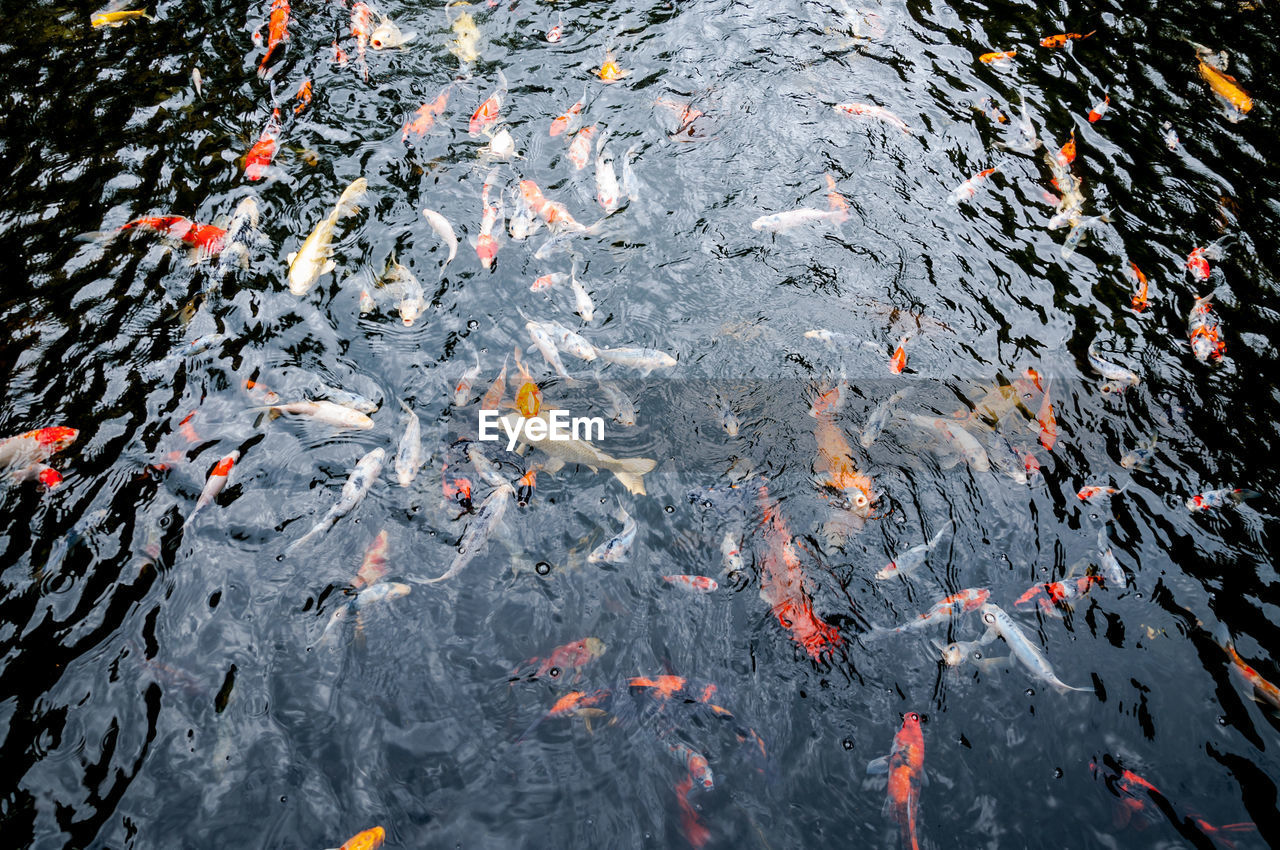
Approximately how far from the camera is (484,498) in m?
4.84

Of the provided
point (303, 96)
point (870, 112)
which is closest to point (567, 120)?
point (303, 96)

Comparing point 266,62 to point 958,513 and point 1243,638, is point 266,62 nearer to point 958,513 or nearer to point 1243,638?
point 958,513

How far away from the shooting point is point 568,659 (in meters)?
4.23

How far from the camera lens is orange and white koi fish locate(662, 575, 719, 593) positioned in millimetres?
4512

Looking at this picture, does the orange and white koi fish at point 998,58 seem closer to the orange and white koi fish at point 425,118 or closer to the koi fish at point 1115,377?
the koi fish at point 1115,377

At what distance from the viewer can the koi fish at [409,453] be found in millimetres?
4879

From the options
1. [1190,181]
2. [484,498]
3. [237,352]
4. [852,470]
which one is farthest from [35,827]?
[1190,181]

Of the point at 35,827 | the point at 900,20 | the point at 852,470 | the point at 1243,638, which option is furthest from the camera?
the point at 900,20

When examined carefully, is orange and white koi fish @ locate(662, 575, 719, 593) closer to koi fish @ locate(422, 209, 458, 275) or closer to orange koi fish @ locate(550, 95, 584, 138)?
koi fish @ locate(422, 209, 458, 275)

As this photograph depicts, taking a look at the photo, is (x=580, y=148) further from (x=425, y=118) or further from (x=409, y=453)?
(x=409, y=453)

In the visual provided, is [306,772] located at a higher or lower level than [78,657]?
lower

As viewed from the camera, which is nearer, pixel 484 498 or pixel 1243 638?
pixel 1243 638

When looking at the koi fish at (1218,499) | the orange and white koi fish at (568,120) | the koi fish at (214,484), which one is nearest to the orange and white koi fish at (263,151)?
the orange and white koi fish at (568,120)

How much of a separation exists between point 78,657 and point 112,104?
564cm
